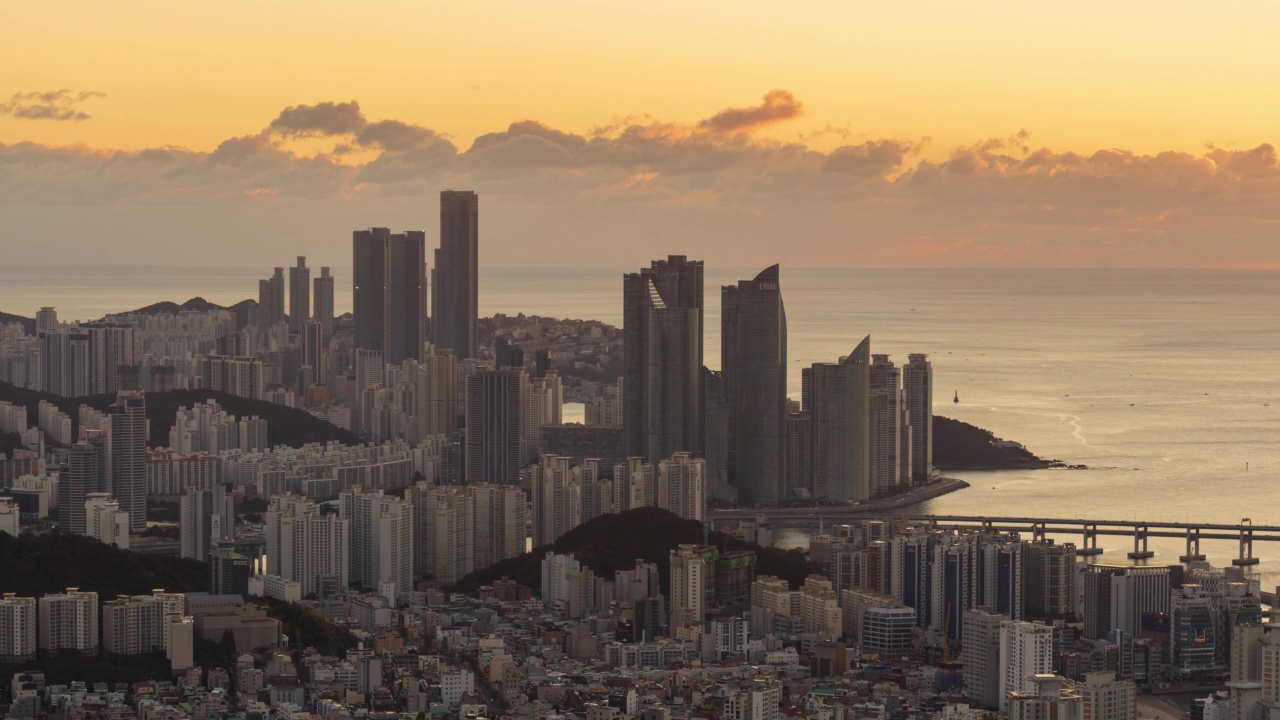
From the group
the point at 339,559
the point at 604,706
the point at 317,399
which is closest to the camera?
the point at 604,706

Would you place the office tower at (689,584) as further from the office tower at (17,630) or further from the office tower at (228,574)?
the office tower at (17,630)

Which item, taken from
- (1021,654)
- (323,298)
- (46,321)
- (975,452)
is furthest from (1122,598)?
(323,298)

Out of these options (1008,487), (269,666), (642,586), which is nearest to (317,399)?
(1008,487)

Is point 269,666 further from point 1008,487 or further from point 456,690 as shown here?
point 1008,487

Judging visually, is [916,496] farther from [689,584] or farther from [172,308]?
[172,308]

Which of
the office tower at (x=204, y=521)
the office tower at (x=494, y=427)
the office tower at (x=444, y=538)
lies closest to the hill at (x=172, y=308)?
the office tower at (x=494, y=427)

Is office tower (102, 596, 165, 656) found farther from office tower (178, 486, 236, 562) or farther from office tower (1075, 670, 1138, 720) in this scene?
office tower (178, 486, 236, 562)
